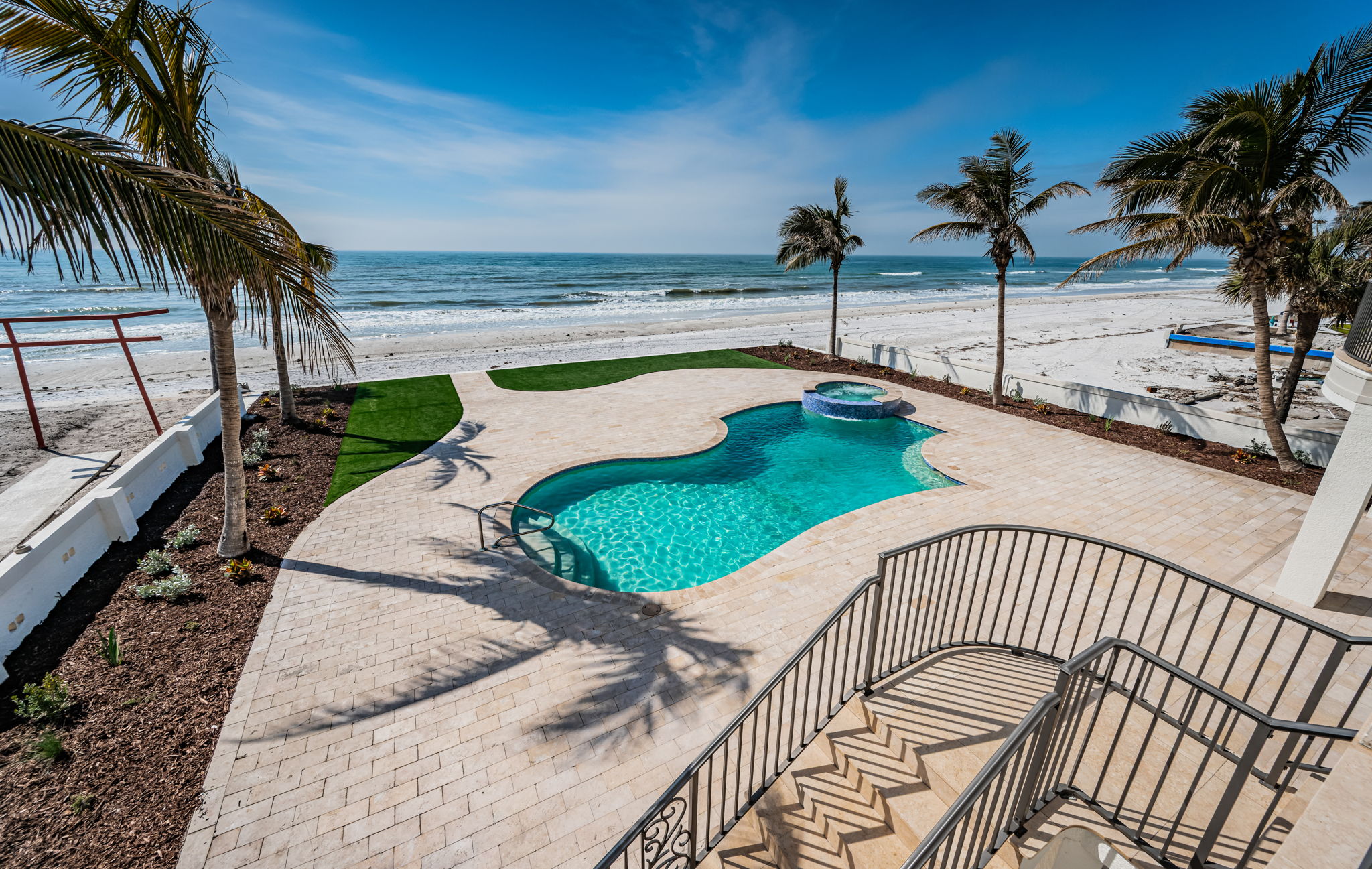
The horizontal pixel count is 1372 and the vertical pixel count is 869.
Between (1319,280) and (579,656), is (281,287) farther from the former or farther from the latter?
(1319,280)

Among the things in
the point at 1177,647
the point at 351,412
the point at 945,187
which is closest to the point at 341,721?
the point at 1177,647

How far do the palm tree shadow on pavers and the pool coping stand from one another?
16 centimetres

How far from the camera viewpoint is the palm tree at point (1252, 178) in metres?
9.29

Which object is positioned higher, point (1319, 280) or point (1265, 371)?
point (1319, 280)

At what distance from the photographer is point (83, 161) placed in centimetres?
381

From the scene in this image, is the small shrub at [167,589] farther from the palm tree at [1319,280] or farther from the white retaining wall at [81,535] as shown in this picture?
the palm tree at [1319,280]

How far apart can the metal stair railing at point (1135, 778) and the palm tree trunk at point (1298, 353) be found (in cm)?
1393

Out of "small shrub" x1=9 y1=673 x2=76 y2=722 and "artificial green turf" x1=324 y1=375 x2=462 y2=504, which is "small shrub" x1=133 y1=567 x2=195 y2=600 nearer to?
"small shrub" x1=9 y1=673 x2=76 y2=722

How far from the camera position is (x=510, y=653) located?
694cm

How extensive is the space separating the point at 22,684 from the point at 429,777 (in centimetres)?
528

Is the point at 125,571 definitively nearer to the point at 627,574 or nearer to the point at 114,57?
the point at 114,57

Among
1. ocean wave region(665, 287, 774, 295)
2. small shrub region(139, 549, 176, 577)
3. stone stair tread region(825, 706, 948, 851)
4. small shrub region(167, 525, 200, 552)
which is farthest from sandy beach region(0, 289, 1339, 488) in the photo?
stone stair tread region(825, 706, 948, 851)

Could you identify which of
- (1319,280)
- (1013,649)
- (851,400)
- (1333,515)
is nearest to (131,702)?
(1013,649)

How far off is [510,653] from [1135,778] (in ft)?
21.5
